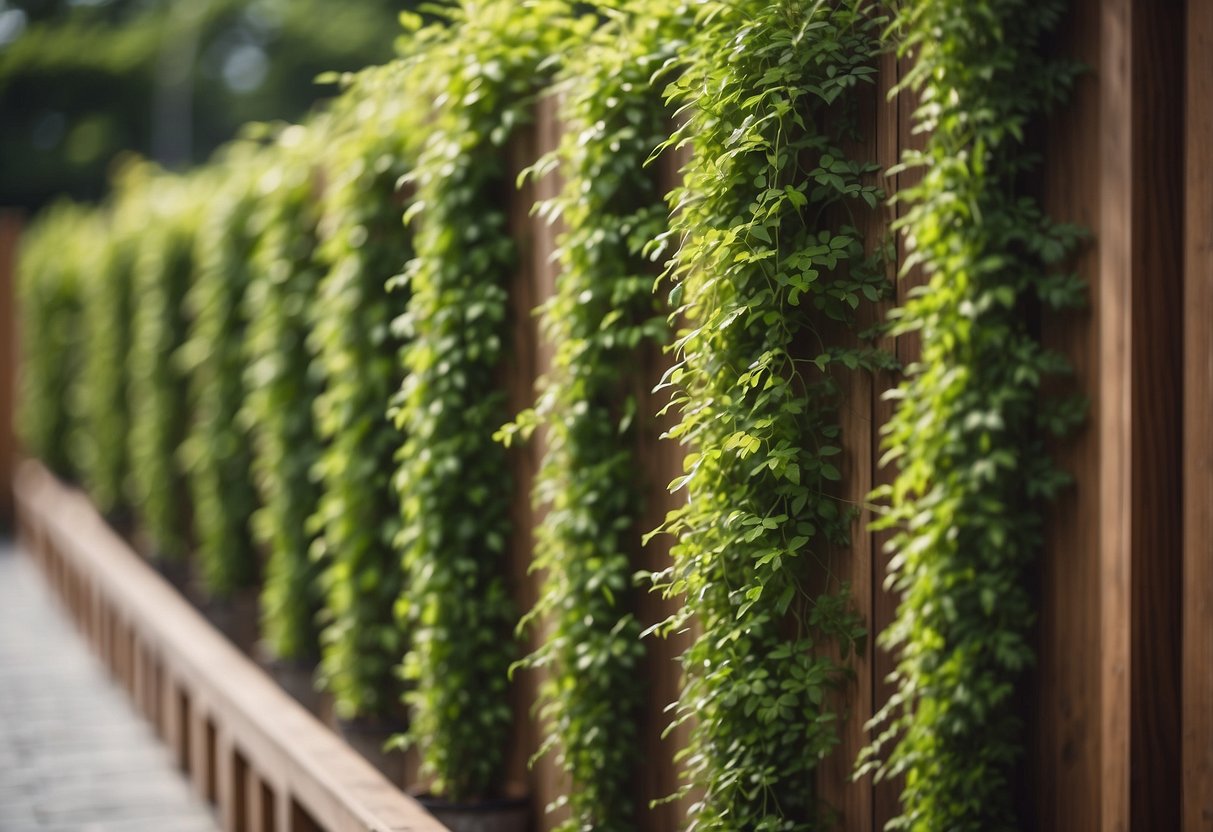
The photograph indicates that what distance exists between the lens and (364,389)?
4449mm

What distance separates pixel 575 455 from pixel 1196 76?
5.19ft

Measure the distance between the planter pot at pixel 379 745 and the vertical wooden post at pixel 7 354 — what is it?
10.1m

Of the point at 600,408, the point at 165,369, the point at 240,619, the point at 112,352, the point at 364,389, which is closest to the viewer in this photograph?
the point at 600,408

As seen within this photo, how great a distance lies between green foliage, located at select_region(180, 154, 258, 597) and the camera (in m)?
6.22

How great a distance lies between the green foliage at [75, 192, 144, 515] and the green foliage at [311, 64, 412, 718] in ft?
14.4

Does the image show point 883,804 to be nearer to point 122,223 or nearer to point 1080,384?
point 1080,384

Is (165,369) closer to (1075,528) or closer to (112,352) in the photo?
(112,352)

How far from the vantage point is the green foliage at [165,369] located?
748 cm

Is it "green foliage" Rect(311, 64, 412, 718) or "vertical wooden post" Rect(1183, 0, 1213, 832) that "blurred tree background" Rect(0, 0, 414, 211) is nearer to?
"green foliage" Rect(311, 64, 412, 718)

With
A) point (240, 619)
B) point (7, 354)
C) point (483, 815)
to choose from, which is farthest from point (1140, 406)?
point (7, 354)

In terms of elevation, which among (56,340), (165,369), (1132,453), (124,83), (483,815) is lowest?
(483,815)

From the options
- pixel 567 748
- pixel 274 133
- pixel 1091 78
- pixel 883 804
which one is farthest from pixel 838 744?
pixel 274 133

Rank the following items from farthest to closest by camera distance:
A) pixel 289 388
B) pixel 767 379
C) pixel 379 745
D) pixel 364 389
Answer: pixel 289 388 → pixel 379 745 → pixel 364 389 → pixel 767 379

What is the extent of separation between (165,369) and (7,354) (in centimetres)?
700
